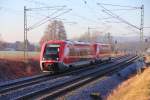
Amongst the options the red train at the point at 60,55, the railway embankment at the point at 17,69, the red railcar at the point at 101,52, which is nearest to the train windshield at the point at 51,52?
the red train at the point at 60,55

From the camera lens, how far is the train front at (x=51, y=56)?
31922mm

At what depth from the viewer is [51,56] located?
32312mm

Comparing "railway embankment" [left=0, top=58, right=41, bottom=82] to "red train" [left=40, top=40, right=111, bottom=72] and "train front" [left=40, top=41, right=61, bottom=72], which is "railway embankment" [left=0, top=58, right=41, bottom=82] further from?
"red train" [left=40, top=40, right=111, bottom=72]

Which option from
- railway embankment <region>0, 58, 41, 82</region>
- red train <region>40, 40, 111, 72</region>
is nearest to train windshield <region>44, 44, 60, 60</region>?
red train <region>40, 40, 111, 72</region>

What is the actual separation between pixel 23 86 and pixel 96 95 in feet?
18.6

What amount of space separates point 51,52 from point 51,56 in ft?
1.09

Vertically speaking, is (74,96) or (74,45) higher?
(74,45)

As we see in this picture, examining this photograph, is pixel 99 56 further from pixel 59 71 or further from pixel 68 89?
pixel 68 89

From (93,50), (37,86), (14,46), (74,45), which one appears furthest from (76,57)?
(14,46)

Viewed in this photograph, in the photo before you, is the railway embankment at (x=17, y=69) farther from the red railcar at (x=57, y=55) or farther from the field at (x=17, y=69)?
the red railcar at (x=57, y=55)

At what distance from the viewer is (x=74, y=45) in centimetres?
3578

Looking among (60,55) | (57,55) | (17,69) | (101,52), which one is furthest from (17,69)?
(101,52)

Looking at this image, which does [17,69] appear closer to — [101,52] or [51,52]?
[51,52]

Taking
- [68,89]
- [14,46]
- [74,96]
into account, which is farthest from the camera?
[14,46]
